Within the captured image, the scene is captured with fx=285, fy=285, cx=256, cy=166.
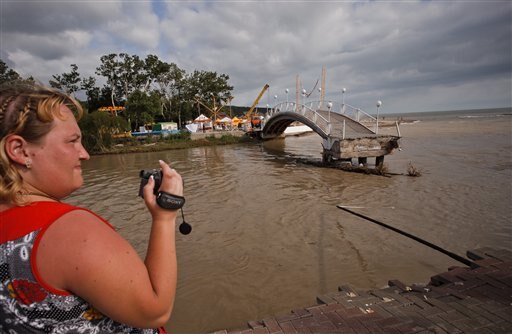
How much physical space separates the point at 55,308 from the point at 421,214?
31.8ft

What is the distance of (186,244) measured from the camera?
23.6ft

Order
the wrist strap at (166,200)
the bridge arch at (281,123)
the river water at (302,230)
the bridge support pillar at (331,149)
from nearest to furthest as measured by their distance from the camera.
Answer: the wrist strap at (166,200)
the river water at (302,230)
the bridge support pillar at (331,149)
the bridge arch at (281,123)

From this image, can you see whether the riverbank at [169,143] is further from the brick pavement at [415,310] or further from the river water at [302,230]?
the brick pavement at [415,310]

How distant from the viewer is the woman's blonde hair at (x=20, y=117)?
104 centimetres

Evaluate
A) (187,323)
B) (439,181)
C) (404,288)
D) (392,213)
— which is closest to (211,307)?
(187,323)

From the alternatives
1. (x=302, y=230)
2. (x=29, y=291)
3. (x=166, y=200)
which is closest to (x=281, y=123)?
(x=302, y=230)

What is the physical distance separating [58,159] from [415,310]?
3963 mm

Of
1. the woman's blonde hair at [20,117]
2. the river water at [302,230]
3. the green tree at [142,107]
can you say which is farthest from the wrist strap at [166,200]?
the green tree at [142,107]

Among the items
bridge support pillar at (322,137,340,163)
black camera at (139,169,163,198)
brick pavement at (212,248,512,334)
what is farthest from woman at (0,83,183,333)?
bridge support pillar at (322,137,340,163)

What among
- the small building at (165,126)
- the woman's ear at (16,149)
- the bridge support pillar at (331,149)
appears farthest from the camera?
the small building at (165,126)

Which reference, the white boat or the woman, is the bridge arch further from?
the woman

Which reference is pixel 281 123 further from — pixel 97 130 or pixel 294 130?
pixel 97 130

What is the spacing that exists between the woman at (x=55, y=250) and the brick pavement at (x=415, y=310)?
8.64 ft

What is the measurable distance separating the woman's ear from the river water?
4136 mm
